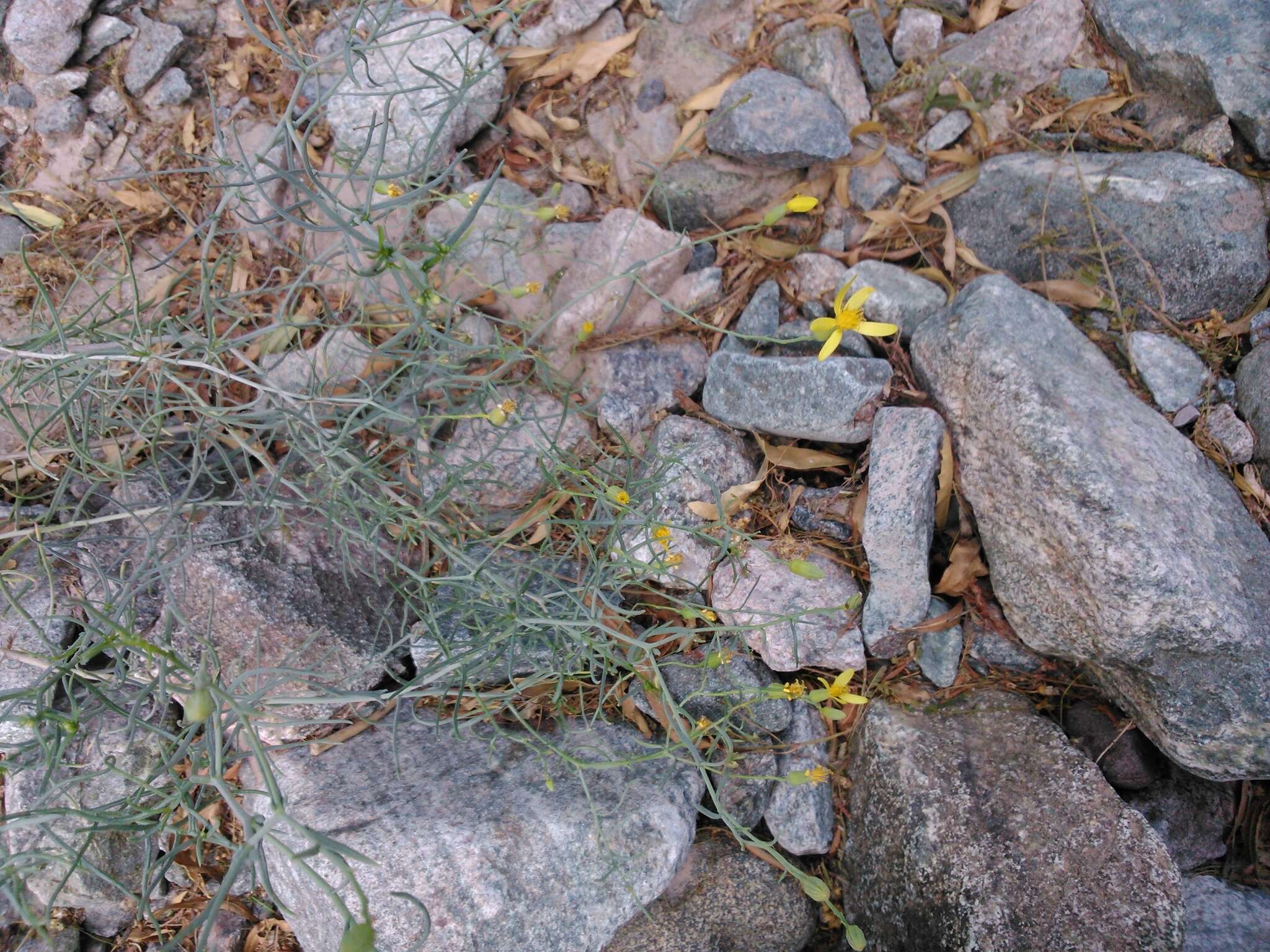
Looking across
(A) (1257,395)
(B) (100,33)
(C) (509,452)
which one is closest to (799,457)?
(C) (509,452)

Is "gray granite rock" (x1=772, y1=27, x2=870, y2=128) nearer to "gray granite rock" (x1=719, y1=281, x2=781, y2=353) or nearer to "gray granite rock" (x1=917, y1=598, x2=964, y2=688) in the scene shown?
"gray granite rock" (x1=719, y1=281, x2=781, y2=353)

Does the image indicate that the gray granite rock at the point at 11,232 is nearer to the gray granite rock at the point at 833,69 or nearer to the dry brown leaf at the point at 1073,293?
the gray granite rock at the point at 833,69

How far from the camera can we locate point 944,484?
1.97m

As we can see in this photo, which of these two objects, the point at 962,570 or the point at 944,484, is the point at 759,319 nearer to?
the point at 944,484

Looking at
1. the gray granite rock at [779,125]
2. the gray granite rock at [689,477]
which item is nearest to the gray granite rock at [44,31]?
the gray granite rock at [779,125]

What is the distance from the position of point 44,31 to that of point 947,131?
7.98ft

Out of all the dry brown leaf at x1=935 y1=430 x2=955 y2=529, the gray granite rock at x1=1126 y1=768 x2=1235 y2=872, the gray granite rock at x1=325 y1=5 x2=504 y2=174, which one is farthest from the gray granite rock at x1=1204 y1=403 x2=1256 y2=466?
the gray granite rock at x1=325 y1=5 x2=504 y2=174

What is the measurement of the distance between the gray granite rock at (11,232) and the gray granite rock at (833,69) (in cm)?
210

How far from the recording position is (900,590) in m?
1.92

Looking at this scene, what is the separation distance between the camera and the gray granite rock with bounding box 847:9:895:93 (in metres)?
2.27

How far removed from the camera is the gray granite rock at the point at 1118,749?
1.87 meters

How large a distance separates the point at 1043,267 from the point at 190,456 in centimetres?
224

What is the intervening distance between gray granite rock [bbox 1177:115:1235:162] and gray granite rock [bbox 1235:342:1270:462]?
0.48 meters

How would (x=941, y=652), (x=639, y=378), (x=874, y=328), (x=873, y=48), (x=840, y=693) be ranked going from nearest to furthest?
(x=874, y=328), (x=840, y=693), (x=941, y=652), (x=639, y=378), (x=873, y=48)
